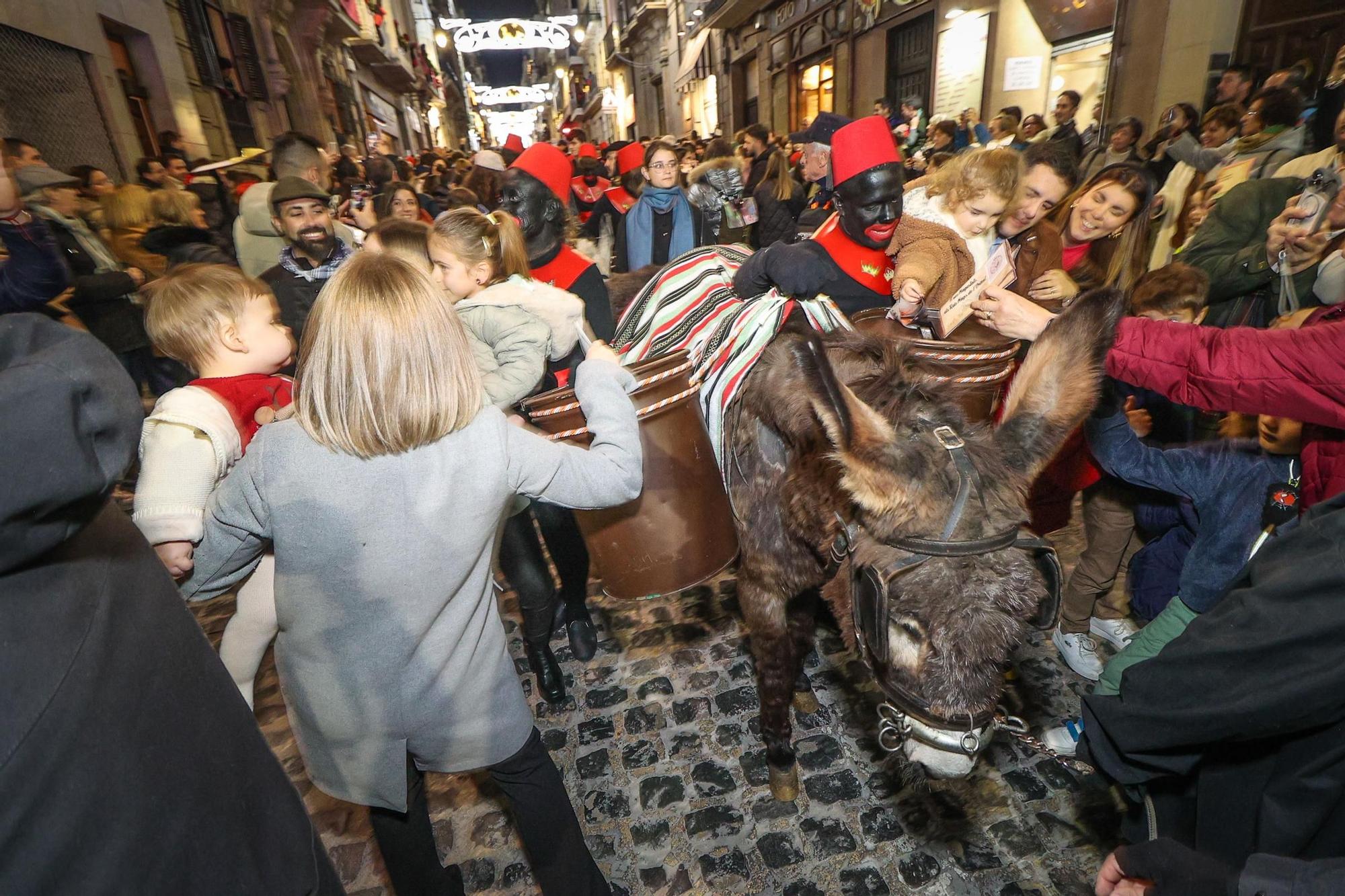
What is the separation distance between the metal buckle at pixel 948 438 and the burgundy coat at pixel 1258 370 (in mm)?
599

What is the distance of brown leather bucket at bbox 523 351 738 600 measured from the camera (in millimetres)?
2061

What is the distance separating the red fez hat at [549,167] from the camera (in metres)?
4.38

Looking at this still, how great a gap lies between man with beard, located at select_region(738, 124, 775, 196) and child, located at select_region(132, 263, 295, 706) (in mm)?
8365

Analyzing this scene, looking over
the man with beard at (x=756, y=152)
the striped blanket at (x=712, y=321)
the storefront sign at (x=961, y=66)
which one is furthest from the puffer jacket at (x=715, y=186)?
the storefront sign at (x=961, y=66)

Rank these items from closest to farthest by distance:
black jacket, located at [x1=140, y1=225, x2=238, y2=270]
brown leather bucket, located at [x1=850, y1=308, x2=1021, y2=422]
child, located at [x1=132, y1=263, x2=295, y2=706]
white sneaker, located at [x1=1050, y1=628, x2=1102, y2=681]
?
child, located at [x1=132, y1=263, x2=295, y2=706] < brown leather bucket, located at [x1=850, y1=308, x2=1021, y2=422] < white sneaker, located at [x1=1050, y1=628, x2=1102, y2=681] < black jacket, located at [x1=140, y1=225, x2=238, y2=270]

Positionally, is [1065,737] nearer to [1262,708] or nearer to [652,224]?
[1262,708]

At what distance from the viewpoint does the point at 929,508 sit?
62.6 inches

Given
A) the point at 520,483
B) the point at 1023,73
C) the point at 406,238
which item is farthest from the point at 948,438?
the point at 1023,73

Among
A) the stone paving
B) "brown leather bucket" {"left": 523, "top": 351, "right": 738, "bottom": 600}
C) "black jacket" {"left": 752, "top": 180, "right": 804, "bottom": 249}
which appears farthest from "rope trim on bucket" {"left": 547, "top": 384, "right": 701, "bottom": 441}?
"black jacket" {"left": 752, "top": 180, "right": 804, "bottom": 249}

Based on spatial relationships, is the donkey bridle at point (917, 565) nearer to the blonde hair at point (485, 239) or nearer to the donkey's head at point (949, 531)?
the donkey's head at point (949, 531)

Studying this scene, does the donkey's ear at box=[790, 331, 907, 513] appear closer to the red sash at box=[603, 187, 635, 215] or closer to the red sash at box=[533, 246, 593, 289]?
the red sash at box=[533, 246, 593, 289]

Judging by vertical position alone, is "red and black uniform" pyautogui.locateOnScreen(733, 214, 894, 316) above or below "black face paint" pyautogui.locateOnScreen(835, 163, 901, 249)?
below

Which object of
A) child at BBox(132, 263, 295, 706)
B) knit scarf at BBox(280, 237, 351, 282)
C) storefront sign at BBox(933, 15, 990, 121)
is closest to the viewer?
child at BBox(132, 263, 295, 706)

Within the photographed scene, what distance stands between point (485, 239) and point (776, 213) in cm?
602
